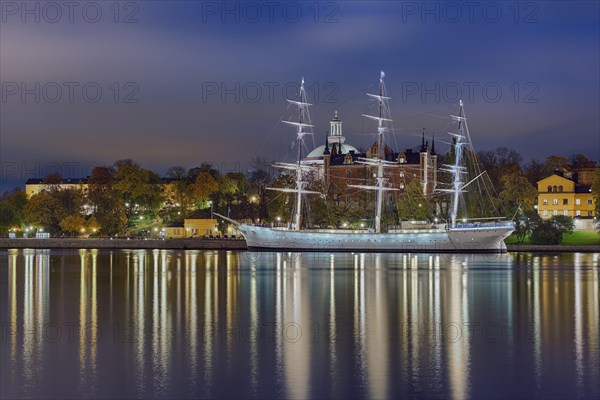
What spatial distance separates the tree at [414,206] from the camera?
336ft

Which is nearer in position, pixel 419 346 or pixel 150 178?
pixel 419 346

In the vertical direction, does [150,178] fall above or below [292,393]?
above

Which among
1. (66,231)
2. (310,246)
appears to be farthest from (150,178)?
(310,246)

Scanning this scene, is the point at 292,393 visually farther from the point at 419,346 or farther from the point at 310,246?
the point at 310,246

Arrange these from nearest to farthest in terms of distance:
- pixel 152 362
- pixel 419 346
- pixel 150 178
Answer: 1. pixel 152 362
2. pixel 419 346
3. pixel 150 178

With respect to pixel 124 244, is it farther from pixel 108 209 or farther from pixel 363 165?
pixel 363 165

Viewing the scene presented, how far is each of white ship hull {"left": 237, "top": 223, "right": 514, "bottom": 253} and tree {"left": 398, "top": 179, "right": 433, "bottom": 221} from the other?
7506 millimetres

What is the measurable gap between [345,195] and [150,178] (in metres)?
34.2

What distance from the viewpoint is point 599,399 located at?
19109 mm

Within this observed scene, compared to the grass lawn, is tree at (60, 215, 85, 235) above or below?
above

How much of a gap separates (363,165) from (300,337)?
123 metres

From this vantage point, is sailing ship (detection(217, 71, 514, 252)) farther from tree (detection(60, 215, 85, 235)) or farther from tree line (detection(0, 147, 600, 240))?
tree (detection(60, 215, 85, 235))

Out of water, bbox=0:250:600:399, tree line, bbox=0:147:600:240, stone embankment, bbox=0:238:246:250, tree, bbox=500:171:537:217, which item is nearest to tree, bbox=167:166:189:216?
tree line, bbox=0:147:600:240

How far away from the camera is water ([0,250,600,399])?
20484mm
